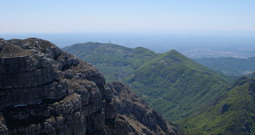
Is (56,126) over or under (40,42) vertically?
under

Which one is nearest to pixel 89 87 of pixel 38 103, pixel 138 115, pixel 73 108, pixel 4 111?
pixel 73 108

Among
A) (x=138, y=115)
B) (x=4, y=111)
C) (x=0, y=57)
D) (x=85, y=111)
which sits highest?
(x=0, y=57)

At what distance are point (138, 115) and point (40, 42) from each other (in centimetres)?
6815

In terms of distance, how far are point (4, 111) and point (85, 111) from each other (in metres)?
23.0

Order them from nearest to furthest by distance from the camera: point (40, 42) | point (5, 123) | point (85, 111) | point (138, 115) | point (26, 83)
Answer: point (5, 123), point (26, 83), point (85, 111), point (40, 42), point (138, 115)

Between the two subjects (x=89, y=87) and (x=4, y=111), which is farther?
(x=89, y=87)

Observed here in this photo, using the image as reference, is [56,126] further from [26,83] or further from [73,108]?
[26,83]

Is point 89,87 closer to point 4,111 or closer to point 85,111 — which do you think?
point 85,111

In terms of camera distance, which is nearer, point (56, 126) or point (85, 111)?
point (56, 126)

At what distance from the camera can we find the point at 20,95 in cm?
6250

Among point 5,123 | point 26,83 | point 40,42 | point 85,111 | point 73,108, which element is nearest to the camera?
point 5,123

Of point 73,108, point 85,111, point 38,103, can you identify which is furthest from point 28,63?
point 85,111

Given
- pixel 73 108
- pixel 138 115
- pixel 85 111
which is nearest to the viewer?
pixel 73 108

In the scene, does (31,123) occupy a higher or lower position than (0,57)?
lower
